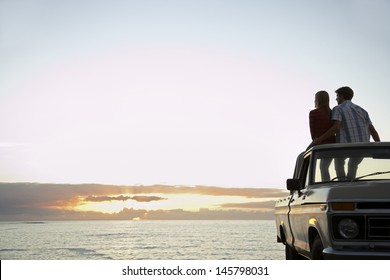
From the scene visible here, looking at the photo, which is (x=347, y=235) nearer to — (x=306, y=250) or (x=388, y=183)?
(x=388, y=183)

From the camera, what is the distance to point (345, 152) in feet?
25.6

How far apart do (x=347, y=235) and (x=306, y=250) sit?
1.37m

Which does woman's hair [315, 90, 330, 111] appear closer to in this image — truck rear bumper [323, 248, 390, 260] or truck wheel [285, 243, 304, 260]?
truck wheel [285, 243, 304, 260]

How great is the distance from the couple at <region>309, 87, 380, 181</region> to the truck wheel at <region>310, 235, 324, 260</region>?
104 inches

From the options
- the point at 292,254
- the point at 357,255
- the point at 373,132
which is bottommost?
the point at 292,254

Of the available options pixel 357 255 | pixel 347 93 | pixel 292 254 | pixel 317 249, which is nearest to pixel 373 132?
pixel 347 93

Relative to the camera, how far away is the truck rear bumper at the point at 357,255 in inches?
237

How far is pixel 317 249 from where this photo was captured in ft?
22.3

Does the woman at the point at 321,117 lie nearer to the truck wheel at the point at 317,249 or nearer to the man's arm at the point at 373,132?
the man's arm at the point at 373,132

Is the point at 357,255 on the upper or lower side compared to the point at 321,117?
lower

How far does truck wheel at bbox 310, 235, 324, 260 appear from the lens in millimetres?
6680

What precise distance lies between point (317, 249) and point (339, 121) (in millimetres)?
3033

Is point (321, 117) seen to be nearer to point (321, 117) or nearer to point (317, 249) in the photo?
point (321, 117)
